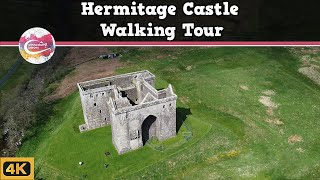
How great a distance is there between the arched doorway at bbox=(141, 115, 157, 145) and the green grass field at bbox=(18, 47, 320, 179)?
58.4 inches

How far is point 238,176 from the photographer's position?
4919cm

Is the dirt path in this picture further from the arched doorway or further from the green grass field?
the arched doorway

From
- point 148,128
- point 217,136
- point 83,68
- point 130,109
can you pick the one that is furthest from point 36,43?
point 83,68

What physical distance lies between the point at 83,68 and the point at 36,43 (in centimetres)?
5153

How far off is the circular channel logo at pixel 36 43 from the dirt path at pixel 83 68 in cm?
3645

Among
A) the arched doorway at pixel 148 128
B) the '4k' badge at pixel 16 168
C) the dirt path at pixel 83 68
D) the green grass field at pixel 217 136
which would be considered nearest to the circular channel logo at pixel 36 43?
the '4k' badge at pixel 16 168

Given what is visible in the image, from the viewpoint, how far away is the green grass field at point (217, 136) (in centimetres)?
5059

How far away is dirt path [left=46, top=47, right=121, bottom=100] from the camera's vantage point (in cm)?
7756

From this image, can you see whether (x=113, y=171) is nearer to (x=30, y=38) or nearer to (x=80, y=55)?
(x=30, y=38)

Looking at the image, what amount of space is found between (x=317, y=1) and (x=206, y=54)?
38124 millimetres

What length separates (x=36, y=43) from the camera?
38094 millimetres

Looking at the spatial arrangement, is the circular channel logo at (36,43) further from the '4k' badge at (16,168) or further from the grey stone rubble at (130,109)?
the grey stone rubble at (130,109)

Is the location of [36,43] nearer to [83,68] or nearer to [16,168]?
[16,168]

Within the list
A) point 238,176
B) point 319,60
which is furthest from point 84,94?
point 319,60
